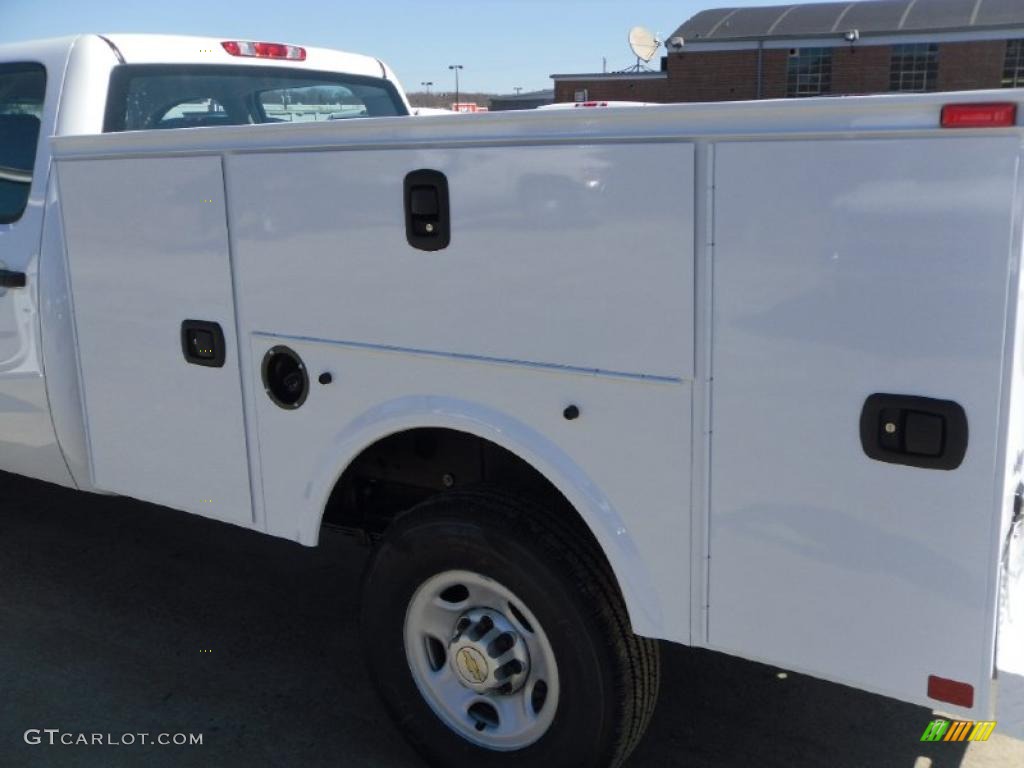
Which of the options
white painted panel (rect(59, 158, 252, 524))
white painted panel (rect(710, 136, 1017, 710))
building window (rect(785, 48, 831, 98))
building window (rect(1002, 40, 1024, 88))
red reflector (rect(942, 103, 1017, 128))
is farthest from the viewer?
building window (rect(785, 48, 831, 98))

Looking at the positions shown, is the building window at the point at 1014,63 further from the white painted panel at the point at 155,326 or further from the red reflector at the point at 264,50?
the white painted panel at the point at 155,326

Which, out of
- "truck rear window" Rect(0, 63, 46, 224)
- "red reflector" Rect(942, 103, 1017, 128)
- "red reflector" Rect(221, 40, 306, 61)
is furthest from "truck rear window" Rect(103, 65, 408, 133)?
"red reflector" Rect(942, 103, 1017, 128)

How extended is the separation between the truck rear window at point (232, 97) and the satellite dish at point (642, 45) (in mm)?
2701

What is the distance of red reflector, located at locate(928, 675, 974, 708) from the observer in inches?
84.7

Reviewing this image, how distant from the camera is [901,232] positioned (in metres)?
2.02

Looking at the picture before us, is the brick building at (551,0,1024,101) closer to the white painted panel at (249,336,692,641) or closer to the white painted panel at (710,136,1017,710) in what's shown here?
the white painted panel at (249,336,692,641)

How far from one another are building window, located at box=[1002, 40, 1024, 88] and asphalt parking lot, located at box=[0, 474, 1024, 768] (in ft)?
133

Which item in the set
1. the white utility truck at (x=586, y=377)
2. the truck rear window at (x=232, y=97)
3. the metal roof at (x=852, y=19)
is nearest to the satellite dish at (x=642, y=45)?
the truck rear window at (x=232, y=97)

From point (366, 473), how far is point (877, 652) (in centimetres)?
170

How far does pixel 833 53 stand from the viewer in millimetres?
40750

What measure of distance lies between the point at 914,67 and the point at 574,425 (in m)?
42.7

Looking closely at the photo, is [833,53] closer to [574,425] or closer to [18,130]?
[18,130]

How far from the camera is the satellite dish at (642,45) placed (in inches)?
291

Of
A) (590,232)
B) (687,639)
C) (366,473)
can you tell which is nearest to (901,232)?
(590,232)
